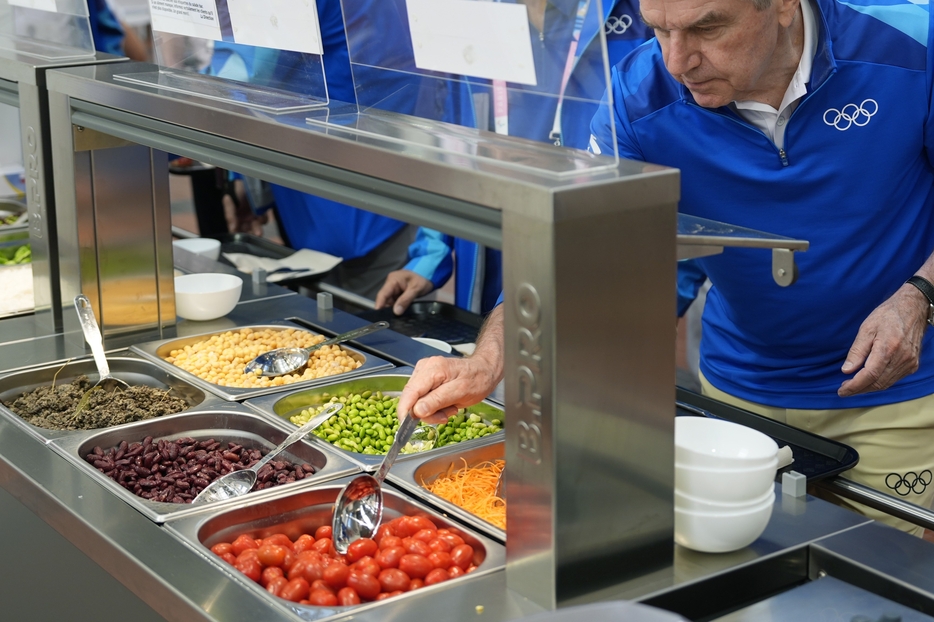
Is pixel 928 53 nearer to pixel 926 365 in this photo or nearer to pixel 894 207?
pixel 894 207

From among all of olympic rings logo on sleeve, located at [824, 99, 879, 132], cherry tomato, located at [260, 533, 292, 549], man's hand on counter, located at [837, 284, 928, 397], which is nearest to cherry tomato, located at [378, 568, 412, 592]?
cherry tomato, located at [260, 533, 292, 549]

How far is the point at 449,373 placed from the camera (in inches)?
67.1

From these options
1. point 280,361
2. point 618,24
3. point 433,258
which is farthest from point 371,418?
point 618,24

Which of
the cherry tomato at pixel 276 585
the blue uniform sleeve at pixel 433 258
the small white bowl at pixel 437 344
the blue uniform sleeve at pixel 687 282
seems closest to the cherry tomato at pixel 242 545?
the cherry tomato at pixel 276 585

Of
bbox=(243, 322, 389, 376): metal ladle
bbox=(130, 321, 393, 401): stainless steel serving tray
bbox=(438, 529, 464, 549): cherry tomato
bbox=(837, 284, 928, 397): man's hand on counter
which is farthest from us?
bbox=(243, 322, 389, 376): metal ladle

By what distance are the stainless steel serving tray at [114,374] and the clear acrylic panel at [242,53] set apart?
25.0 inches

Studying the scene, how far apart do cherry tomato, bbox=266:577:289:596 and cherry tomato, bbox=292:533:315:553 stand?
13 cm

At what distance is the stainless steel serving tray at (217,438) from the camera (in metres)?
1.69

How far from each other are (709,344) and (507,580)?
1.33 meters

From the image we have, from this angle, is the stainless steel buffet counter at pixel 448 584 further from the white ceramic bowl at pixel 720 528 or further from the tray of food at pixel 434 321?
the tray of food at pixel 434 321

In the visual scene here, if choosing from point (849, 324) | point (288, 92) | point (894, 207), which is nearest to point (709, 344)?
point (849, 324)

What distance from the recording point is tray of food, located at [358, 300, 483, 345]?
2.63 metres

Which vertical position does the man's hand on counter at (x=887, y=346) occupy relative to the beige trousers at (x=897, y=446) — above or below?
above

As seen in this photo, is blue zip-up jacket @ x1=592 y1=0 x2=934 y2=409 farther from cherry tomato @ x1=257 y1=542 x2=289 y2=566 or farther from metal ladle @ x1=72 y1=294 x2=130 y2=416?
metal ladle @ x1=72 y1=294 x2=130 y2=416
